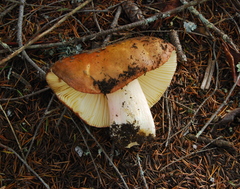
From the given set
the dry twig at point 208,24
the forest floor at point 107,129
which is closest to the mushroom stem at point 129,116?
the forest floor at point 107,129

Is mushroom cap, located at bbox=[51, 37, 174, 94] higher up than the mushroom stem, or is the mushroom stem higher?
mushroom cap, located at bbox=[51, 37, 174, 94]

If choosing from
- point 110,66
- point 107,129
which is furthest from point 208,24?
point 107,129

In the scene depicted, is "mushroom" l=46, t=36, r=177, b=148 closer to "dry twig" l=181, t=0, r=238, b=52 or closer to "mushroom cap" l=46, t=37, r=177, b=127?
"mushroom cap" l=46, t=37, r=177, b=127

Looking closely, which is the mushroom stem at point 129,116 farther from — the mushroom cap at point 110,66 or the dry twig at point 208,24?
the dry twig at point 208,24

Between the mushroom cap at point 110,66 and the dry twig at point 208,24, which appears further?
the dry twig at point 208,24

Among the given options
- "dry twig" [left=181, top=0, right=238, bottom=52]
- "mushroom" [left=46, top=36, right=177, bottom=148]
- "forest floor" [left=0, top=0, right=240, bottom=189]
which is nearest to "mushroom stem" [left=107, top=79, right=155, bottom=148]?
"mushroom" [left=46, top=36, right=177, bottom=148]

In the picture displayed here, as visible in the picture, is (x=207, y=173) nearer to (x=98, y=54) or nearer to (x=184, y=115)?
(x=184, y=115)
